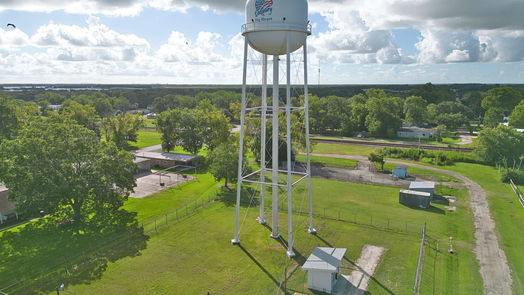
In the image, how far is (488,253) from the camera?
29453mm

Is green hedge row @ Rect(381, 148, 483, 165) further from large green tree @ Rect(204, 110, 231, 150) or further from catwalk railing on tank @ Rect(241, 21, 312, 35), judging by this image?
catwalk railing on tank @ Rect(241, 21, 312, 35)

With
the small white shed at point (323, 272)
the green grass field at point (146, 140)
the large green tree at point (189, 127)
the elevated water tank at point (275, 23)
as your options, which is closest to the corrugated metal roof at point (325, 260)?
the small white shed at point (323, 272)

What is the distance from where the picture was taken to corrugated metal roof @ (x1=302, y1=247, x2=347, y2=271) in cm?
2372

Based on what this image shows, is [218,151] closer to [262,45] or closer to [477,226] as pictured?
[262,45]

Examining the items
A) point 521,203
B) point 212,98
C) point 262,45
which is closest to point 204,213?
point 262,45

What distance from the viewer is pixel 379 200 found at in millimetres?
43094

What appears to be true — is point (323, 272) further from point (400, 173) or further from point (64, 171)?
point (400, 173)

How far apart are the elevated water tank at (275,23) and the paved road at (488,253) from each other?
21.2 meters

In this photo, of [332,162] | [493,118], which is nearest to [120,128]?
[332,162]

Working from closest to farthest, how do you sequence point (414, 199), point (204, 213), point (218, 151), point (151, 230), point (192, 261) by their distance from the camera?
point (192, 261) < point (151, 230) < point (204, 213) < point (414, 199) < point (218, 151)

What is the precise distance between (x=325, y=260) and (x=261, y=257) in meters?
5.75

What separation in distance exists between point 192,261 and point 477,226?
26.2 m

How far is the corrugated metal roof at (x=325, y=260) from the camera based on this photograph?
23.7m

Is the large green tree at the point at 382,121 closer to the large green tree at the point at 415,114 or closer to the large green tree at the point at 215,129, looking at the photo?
the large green tree at the point at 415,114
